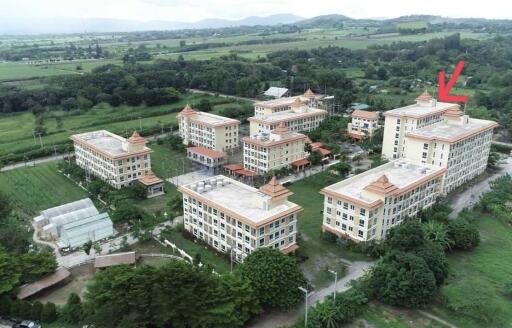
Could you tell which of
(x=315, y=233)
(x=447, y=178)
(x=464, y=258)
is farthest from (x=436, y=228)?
(x=447, y=178)

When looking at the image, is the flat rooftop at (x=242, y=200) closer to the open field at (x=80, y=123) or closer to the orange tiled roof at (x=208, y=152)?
the orange tiled roof at (x=208, y=152)

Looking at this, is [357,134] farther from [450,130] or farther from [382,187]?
[382,187]

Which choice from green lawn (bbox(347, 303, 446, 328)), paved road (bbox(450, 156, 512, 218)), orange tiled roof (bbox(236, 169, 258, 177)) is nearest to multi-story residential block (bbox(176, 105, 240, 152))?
orange tiled roof (bbox(236, 169, 258, 177))

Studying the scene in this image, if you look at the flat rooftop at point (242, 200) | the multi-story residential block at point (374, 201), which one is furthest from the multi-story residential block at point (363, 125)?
the flat rooftop at point (242, 200)

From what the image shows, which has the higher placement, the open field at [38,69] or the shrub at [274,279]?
the open field at [38,69]

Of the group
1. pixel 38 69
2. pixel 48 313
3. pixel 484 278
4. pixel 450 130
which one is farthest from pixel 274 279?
pixel 38 69
